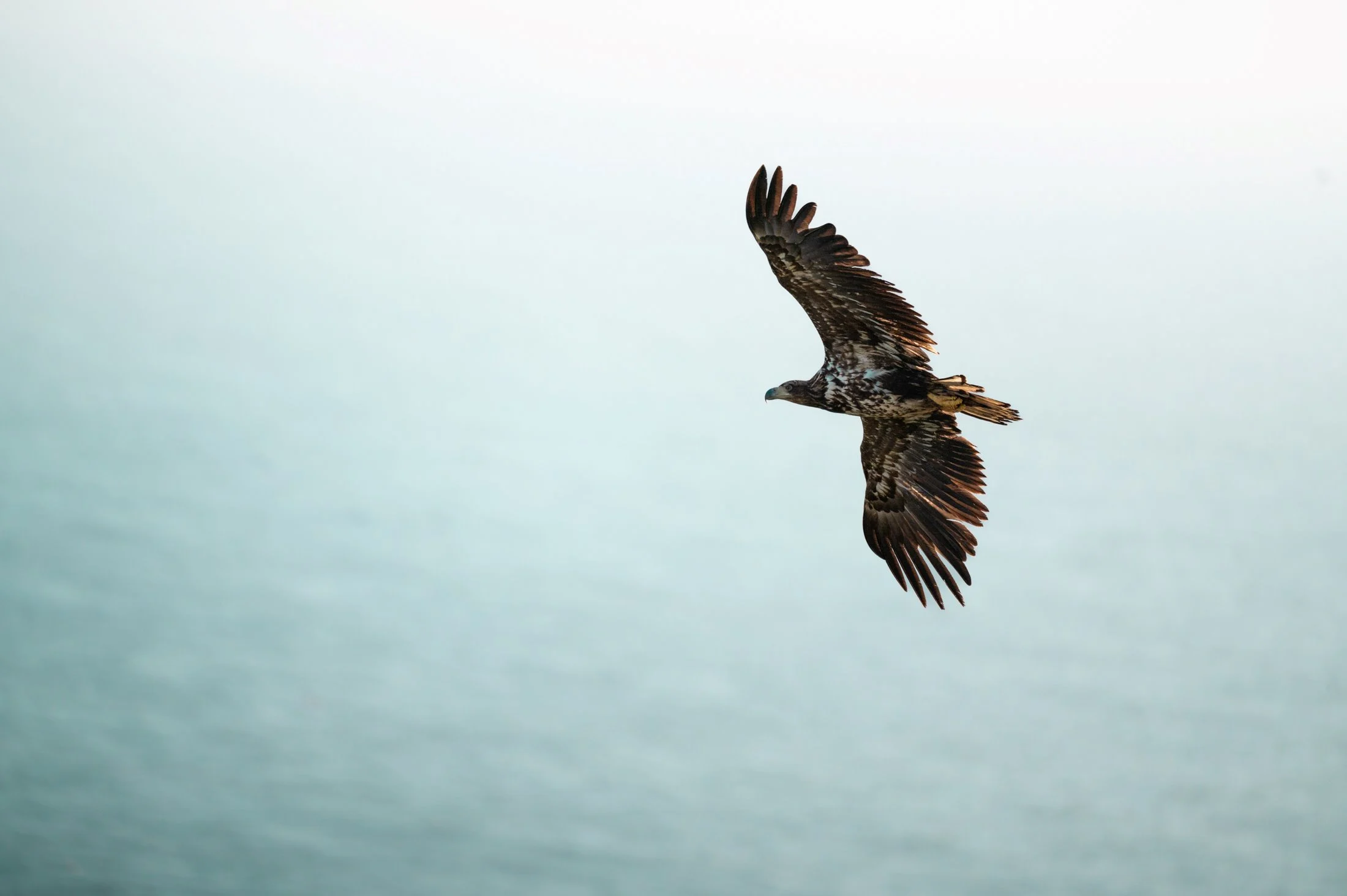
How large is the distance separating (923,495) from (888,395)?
1471 mm

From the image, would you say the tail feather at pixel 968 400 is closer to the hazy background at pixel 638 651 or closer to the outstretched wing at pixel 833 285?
the outstretched wing at pixel 833 285

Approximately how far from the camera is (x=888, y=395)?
12266mm

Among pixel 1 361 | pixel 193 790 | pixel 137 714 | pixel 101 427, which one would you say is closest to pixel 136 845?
pixel 193 790

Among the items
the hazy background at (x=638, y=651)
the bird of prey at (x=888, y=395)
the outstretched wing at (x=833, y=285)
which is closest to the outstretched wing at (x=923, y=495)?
the bird of prey at (x=888, y=395)

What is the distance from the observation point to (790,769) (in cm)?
9025

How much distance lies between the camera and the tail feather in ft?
37.7

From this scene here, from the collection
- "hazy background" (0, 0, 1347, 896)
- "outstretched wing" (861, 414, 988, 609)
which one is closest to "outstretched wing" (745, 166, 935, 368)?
"outstretched wing" (861, 414, 988, 609)

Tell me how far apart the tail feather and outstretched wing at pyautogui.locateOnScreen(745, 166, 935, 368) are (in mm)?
327

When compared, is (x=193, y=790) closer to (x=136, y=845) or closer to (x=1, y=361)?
(x=136, y=845)

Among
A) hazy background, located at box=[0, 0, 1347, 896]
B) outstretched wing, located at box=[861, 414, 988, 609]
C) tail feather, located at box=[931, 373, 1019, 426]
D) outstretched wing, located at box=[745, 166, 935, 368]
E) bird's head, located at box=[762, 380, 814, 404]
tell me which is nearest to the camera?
tail feather, located at box=[931, 373, 1019, 426]

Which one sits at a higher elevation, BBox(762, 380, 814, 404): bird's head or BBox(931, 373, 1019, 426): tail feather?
BBox(762, 380, 814, 404): bird's head

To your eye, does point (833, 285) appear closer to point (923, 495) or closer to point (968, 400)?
point (968, 400)

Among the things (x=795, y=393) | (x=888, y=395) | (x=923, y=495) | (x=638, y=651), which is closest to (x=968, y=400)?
(x=888, y=395)

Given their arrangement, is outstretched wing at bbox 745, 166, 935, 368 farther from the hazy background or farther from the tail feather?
the hazy background
